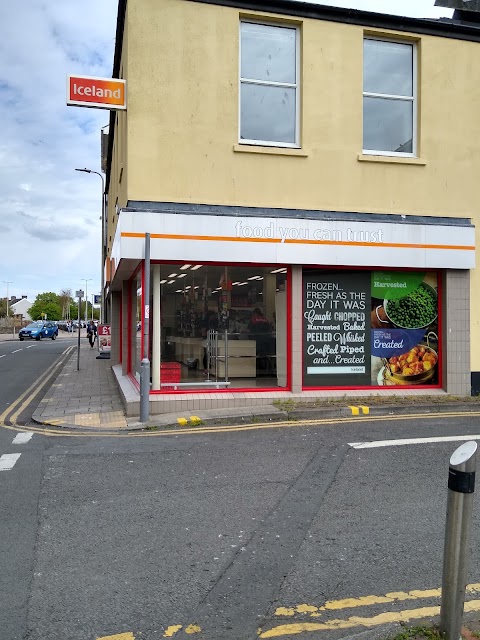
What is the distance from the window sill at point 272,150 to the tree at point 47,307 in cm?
13106

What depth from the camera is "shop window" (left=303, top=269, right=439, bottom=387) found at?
35.6ft

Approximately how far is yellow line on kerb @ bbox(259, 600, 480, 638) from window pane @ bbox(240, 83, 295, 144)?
874cm

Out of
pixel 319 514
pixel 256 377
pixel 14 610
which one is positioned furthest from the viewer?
pixel 256 377

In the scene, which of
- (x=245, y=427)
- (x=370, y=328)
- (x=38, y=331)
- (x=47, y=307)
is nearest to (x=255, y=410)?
(x=245, y=427)

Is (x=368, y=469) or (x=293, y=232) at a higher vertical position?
(x=293, y=232)

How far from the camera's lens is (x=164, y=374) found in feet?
33.9

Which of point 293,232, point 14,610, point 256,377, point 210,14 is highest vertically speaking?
point 210,14

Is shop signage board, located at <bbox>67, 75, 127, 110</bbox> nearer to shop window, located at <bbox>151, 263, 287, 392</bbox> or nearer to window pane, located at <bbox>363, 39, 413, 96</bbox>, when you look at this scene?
shop window, located at <bbox>151, 263, 287, 392</bbox>

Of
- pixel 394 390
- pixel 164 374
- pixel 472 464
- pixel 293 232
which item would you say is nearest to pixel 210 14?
pixel 293 232

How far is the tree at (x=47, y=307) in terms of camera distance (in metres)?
139

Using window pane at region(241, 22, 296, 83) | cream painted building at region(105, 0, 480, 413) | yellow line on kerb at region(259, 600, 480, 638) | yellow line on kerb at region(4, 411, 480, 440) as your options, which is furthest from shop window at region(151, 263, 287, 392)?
yellow line on kerb at region(259, 600, 480, 638)

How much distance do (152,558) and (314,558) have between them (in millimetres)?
1155

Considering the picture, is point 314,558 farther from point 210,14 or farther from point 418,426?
point 210,14

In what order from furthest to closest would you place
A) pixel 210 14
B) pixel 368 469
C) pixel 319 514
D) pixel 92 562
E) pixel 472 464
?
pixel 210 14
pixel 368 469
pixel 319 514
pixel 92 562
pixel 472 464
